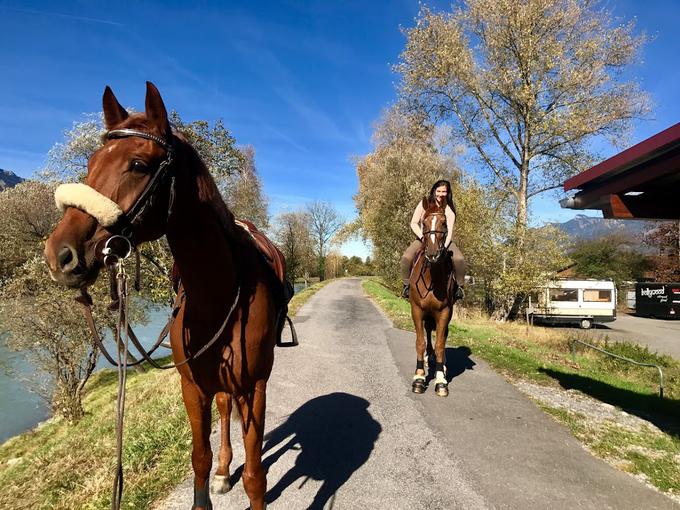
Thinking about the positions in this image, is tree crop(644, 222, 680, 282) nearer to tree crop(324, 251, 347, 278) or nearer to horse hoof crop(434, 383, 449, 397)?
horse hoof crop(434, 383, 449, 397)

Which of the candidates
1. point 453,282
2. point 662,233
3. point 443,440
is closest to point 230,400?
point 443,440

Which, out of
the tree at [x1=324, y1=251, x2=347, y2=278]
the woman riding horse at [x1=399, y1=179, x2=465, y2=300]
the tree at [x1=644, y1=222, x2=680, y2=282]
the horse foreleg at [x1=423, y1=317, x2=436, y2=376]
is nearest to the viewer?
the woman riding horse at [x1=399, y1=179, x2=465, y2=300]

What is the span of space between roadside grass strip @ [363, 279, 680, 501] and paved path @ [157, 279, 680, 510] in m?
0.31

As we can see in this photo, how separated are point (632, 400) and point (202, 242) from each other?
26.0ft

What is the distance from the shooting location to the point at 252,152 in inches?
1524

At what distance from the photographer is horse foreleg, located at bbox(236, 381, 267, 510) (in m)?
2.69

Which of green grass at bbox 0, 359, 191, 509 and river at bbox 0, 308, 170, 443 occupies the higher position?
green grass at bbox 0, 359, 191, 509

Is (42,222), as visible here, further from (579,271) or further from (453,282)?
(579,271)

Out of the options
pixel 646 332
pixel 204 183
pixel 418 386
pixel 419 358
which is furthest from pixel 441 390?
pixel 646 332

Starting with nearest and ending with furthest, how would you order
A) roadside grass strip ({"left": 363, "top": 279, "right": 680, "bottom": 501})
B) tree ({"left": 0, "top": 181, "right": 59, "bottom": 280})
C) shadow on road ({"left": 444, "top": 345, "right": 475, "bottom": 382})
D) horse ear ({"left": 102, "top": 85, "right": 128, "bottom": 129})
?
horse ear ({"left": 102, "top": 85, "right": 128, "bottom": 129}) → roadside grass strip ({"left": 363, "top": 279, "right": 680, "bottom": 501}) → shadow on road ({"left": 444, "top": 345, "right": 475, "bottom": 382}) → tree ({"left": 0, "top": 181, "right": 59, "bottom": 280})

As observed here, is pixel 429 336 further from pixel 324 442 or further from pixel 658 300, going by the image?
pixel 658 300

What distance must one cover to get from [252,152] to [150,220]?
1542 inches

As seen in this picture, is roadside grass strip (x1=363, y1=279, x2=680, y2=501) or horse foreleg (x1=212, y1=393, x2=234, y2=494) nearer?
horse foreleg (x1=212, y1=393, x2=234, y2=494)

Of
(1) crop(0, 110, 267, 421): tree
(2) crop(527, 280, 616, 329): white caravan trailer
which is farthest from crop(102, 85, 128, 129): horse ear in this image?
(2) crop(527, 280, 616, 329): white caravan trailer
